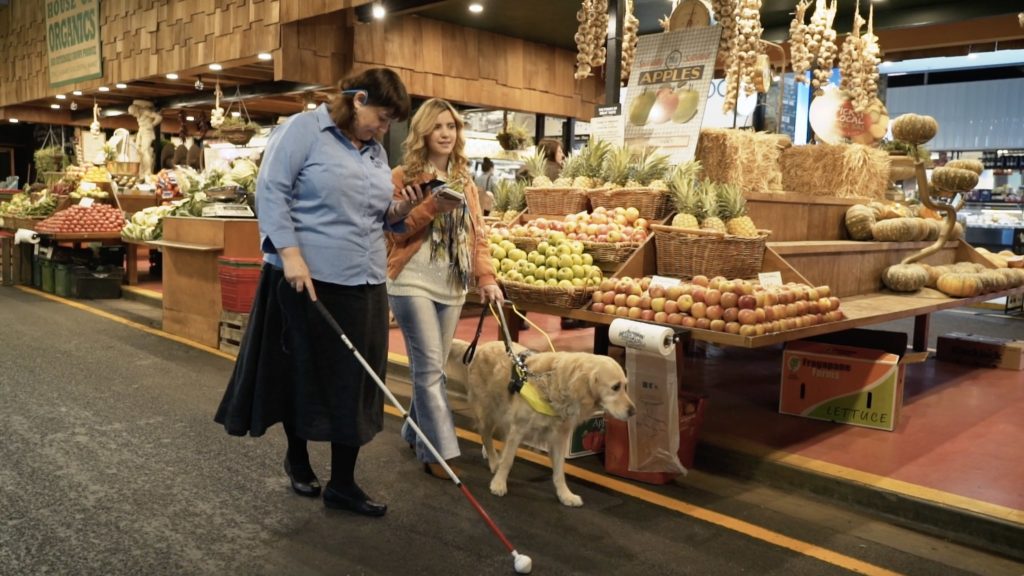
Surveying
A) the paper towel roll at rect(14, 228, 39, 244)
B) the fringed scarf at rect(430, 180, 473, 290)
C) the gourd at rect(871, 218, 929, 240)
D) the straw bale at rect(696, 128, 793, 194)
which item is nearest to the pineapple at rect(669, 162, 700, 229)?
the straw bale at rect(696, 128, 793, 194)

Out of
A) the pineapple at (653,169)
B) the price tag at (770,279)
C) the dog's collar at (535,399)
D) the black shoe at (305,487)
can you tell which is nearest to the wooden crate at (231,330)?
the black shoe at (305,487)

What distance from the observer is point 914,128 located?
20.1ft

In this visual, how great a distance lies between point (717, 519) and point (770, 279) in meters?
1.59

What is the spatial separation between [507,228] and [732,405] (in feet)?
6.21

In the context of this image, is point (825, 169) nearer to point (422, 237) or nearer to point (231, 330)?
point (422, 237)

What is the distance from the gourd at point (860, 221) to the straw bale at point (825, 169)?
19cm

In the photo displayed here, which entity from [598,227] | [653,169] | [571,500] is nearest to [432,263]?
[571,500]

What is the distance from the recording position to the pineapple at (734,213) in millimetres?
5082

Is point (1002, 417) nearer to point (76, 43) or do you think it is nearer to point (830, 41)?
point (830, 41)

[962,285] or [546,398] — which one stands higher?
[962,285]

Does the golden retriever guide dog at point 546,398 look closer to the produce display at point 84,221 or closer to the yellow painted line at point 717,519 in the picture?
the yellow painted line at point 717,519

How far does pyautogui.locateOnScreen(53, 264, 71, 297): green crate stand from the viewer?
36.3ft

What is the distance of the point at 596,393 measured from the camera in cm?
372

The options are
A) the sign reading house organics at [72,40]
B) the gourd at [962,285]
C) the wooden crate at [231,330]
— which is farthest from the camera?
the sign reading house organics at [72,40]
